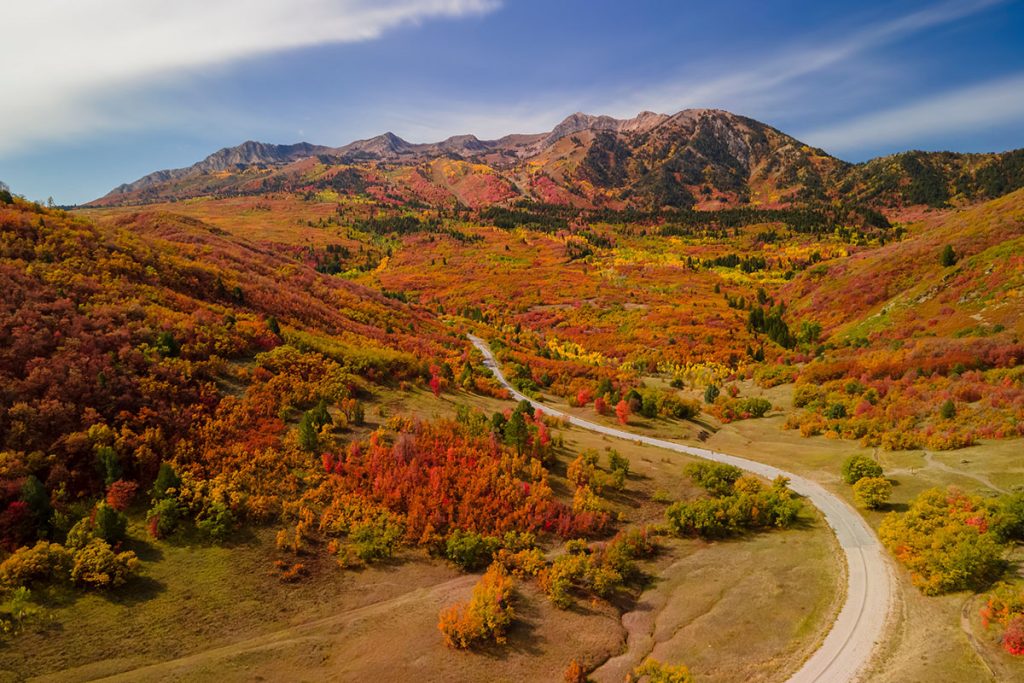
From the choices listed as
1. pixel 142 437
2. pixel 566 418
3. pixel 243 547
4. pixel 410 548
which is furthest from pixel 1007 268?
pixel 142 437

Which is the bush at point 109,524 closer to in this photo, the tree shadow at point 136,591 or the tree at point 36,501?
the tree at point 36,501

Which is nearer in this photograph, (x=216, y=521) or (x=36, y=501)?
(x=36, y=501)

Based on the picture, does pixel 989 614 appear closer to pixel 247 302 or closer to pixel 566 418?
pixel 566 418

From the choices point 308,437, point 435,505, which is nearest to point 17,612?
point 308,437

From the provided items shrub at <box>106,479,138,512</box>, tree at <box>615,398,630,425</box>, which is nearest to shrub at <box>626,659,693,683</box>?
shrub at <box>106,479,138,512</box>

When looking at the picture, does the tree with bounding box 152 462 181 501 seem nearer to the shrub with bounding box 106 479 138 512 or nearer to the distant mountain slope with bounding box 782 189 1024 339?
the shrub with bounding box 106 479 138 512

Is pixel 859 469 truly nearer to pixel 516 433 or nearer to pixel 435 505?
pixel 516 433
